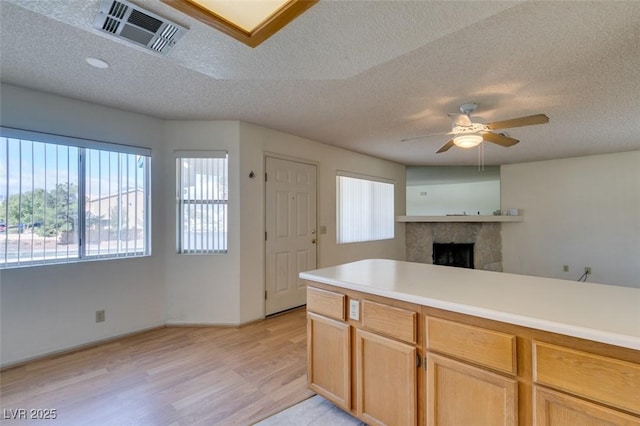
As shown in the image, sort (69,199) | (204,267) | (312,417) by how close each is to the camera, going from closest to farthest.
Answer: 1. (312,417)
2. (69,199)
3. (204,267)

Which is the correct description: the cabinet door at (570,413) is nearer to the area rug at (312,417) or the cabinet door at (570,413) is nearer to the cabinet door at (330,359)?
the cabinet door at (330,359)

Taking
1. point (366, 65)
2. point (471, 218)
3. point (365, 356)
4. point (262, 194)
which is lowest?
point (365, 356)

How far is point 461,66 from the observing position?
84.1 inches

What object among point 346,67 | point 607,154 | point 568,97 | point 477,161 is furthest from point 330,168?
point 607,154

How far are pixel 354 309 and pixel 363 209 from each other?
3711 mm

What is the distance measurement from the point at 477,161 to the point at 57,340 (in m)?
6.82

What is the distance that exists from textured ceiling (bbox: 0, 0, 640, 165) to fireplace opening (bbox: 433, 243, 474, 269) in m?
3.26

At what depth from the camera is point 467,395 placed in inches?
52.1

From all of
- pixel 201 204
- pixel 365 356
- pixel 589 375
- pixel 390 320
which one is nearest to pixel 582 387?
pixel 589 375

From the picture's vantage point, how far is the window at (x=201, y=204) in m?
3.45

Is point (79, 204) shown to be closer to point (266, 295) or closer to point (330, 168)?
point (266, 295)

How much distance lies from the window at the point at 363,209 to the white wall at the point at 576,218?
8.73ft

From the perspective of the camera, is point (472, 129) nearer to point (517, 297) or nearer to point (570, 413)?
A: point (517, 297)

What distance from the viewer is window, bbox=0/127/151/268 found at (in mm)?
2494
